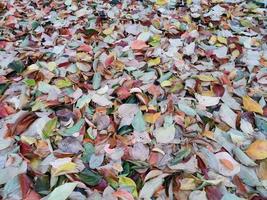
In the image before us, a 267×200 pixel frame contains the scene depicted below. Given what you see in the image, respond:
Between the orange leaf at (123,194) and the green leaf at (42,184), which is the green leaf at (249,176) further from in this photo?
the green leaf at (42,184)

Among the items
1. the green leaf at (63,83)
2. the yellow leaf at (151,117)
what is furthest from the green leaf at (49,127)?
the yellow leaf at (151,117)

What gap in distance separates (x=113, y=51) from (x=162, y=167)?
714 mm

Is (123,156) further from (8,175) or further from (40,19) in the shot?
(40,19)

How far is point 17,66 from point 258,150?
100 centimetres

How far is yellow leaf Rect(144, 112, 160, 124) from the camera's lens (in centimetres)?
130

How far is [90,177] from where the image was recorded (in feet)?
3.63

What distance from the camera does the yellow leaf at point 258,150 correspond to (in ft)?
3.85

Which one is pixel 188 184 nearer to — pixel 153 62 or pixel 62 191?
pixel 62 191

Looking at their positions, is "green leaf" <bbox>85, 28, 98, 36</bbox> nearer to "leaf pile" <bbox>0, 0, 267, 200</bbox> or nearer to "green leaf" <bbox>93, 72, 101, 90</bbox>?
"leaf pile" <bbox>0, 0, 267, 200</bbox>

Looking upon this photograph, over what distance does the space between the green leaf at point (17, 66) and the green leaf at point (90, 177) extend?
0.65 meters

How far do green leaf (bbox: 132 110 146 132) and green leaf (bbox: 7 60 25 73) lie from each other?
57cm

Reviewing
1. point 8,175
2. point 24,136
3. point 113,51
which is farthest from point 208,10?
point 8,175

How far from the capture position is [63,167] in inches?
44.3

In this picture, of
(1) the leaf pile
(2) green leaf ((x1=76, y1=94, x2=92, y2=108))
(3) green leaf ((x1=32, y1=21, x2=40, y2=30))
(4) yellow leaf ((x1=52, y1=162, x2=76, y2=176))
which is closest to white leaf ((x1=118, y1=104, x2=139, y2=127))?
(1) the leaf pile
